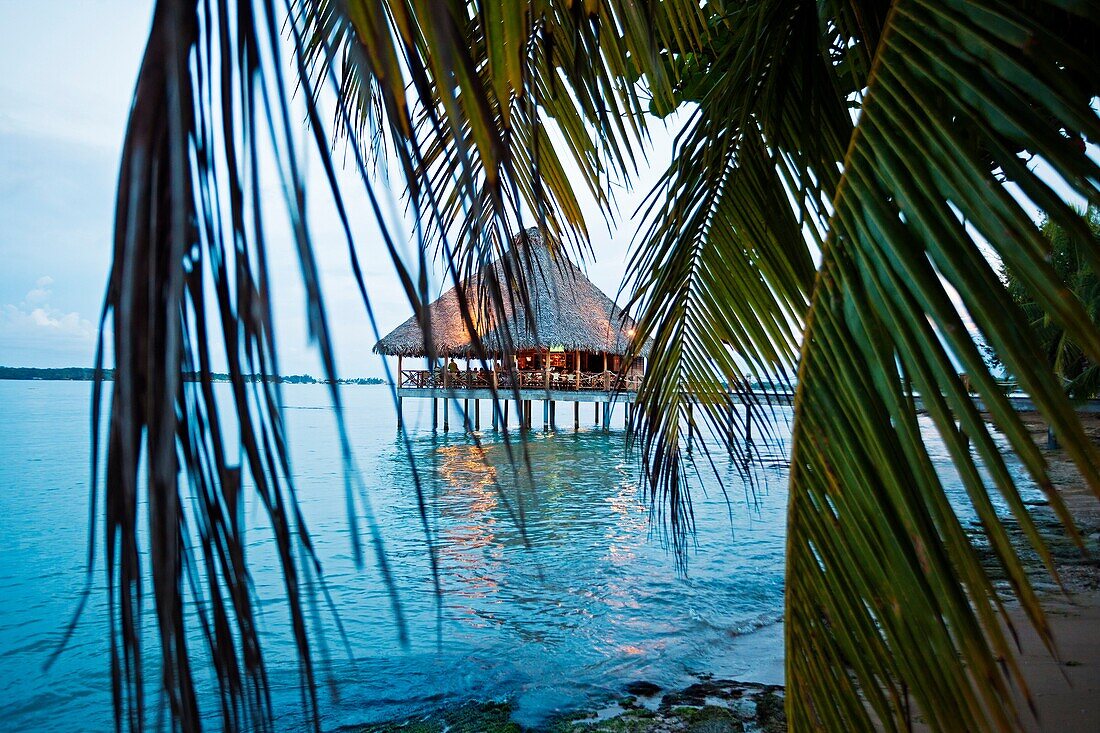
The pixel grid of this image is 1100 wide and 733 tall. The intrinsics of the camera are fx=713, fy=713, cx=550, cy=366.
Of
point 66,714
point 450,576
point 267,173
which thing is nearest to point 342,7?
point 267,173

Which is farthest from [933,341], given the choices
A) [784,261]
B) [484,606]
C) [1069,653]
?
[484,606]

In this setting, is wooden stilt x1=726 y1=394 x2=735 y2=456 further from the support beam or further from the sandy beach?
the sandy beach

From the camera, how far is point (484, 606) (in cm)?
601

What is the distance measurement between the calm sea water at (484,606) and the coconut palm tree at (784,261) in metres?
0.06

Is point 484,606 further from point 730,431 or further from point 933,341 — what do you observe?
point 933,341

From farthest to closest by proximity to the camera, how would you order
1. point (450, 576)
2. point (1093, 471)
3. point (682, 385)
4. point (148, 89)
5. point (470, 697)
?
point (450, 576)
point (470, 697)
point (682, 385)
point (1093, 471)
point (148, 89)

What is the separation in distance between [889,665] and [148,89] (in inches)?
28.7

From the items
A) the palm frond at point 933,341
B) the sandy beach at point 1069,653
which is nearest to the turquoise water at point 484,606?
the palm frond at point 933,341

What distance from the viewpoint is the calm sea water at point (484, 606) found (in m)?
4.34

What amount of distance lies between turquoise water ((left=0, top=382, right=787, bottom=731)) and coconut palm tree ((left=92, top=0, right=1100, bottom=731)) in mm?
127

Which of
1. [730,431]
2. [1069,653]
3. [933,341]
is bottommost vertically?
[1069,653]

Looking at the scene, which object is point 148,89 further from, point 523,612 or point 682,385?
point 523,612

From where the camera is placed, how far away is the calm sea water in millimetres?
4336

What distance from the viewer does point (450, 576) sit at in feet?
22.9
